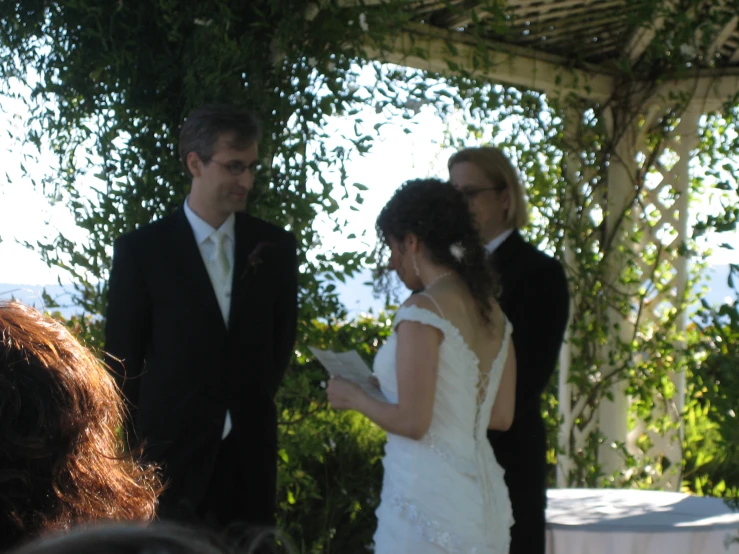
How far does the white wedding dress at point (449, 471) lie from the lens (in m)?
2.61

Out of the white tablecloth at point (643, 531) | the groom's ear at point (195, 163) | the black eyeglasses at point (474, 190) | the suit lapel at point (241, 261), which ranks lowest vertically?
the white tablecloth at point (643, 531)

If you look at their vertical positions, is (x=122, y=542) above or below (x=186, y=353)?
below

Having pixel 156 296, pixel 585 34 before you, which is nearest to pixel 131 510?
pixel 156 296

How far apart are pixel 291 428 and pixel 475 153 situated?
1339 millimetres

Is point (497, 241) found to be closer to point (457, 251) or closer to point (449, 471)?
point (457, 251)

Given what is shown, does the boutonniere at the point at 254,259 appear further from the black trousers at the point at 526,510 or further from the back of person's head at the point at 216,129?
the black trousers at the point at 526,510

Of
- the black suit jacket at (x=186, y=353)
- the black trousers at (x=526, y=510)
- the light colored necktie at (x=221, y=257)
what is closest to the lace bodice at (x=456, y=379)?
the black trousers at (x=526, y=510)

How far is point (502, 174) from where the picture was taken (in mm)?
3031

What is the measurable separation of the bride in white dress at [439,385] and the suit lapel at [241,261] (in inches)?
14.9

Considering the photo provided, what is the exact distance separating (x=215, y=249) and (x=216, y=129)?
0.35 meters

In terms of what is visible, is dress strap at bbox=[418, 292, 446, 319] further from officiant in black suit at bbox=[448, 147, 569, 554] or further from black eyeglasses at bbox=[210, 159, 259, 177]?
black eyeglasses at bbox=[210, 159, 259, 177]

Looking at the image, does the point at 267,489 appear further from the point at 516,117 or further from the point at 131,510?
the point at 516,117

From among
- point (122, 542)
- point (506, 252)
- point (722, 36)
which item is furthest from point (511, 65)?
point (122, 542)

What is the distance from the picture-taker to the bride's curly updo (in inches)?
104
